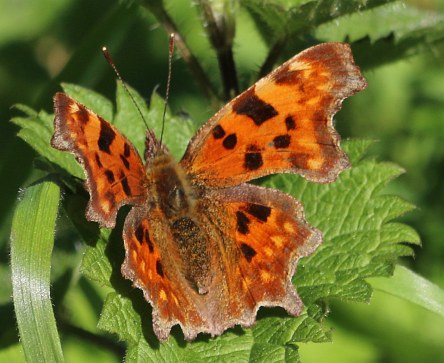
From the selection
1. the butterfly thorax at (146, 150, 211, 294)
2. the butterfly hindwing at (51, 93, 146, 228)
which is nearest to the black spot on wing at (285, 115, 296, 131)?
the butterfly thorax at (146, 150, 211, 294)

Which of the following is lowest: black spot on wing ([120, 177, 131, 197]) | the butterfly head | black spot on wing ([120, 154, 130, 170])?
the butterfly head

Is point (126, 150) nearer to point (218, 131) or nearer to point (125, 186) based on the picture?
point (125, 186)

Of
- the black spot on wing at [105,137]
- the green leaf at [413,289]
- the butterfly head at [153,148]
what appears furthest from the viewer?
the green leaf at [413,289]

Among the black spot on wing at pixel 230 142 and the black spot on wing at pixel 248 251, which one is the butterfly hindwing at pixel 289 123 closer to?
the black spot on wing at pixel 230 142

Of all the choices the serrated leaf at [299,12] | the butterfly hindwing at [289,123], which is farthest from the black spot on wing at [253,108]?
the serrated leaf at [299,12]

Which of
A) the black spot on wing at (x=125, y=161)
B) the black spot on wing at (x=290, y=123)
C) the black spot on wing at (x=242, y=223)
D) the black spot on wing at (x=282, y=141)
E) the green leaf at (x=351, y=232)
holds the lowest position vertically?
the green leaf at (x=351, y=232)

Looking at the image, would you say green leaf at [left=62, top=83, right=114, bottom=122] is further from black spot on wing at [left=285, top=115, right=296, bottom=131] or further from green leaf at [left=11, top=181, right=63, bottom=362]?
black spot on wing at [left=285, top=115, right=296, bottom=131]

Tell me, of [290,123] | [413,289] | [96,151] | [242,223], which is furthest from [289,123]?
[413,289]
